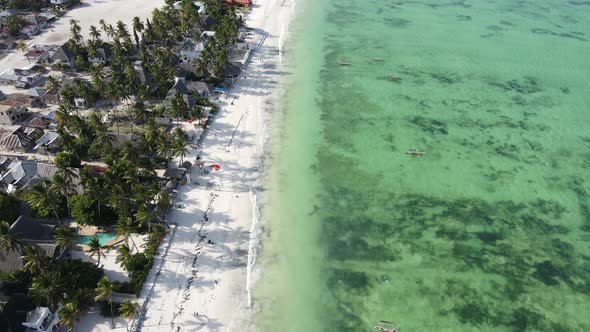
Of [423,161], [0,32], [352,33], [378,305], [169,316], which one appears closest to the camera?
[169,316]

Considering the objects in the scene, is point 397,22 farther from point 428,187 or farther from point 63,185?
point 63,185

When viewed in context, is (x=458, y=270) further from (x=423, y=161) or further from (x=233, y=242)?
(x=233, y=242)

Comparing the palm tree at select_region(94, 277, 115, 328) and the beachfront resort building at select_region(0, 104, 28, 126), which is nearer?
the palm tree at select_region(94, 277, 115, 328)

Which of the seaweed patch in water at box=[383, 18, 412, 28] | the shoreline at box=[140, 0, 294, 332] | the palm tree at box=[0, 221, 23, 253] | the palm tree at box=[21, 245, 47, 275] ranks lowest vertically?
the shoreline at box=[140, 0, 294, 332]

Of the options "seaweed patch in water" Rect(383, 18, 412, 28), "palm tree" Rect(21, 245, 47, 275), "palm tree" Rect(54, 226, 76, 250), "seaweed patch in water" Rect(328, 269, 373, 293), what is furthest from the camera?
"seaweed patch in water" Rect(383, 18, 412, 28)

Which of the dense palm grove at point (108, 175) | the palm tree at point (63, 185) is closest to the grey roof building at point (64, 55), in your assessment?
the dense palm grove at point (108, 175)

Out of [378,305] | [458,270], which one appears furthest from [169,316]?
[458,270]

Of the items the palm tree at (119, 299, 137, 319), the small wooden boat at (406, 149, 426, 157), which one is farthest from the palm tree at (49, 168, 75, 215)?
the small wooden boat at (406, 149, 426, 157)

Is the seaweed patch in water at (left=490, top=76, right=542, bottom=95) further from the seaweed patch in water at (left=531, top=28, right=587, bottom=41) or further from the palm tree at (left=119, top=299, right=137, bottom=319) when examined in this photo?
the palm tree at (left=119, top=299, right=137, bottom=319)
